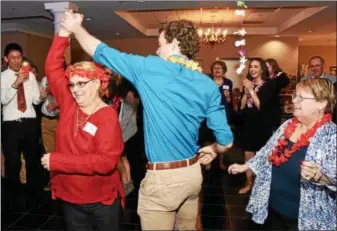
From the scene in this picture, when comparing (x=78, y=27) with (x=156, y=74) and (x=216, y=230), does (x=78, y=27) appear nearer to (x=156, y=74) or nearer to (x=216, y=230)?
(x=156, y=74)

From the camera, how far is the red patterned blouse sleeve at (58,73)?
1.67 metres

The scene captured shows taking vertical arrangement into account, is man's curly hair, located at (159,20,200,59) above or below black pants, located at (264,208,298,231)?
above

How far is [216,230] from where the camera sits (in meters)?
2.93

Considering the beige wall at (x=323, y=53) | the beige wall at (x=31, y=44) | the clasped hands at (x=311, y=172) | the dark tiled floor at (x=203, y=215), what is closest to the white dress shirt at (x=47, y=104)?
the dark tiled floor at (x=203, y=215)

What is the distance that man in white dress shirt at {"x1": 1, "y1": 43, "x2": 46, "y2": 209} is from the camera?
3.41 metres

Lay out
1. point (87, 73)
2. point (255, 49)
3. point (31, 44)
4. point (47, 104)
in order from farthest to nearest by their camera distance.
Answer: point (255, 49), point (31, 44), point (47, 104), point (87, 73)

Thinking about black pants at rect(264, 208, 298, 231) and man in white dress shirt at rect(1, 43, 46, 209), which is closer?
black pants at rect(264, 208, 298, 231)

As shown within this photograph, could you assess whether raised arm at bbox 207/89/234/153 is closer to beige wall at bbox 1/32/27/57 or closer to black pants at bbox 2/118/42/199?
black pants at bbox 2/118/42/199

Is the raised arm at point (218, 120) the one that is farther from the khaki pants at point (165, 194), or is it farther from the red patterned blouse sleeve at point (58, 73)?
the red patterned blouse sleeve at point (58, 73)

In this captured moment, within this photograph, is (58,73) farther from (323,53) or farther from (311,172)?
(323,53)

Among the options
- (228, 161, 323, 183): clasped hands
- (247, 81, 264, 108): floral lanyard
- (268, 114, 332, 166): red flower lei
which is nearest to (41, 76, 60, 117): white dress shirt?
(247, 81, 264, 108): floral lanyard

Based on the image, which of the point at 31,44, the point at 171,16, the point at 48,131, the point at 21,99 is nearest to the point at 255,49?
the point at 171,16

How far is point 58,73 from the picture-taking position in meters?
1.70

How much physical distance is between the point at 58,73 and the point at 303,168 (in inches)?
45.5
